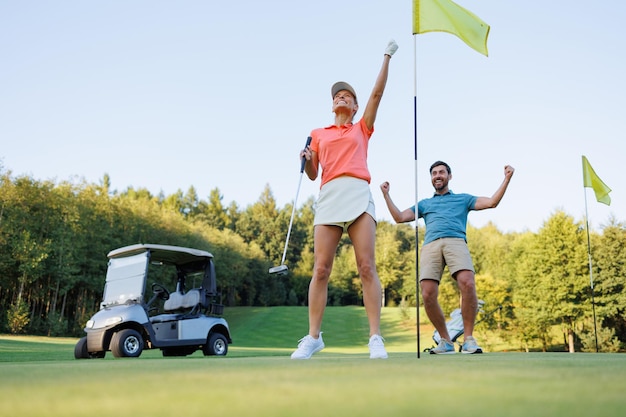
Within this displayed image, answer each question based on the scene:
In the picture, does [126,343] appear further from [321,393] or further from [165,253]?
[321,393]

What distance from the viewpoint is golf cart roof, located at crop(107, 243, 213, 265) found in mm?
9102

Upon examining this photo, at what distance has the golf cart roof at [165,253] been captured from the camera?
9102 mm

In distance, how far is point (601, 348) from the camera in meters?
23.2

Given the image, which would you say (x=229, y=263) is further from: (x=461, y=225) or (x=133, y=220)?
(x=461, y=225)

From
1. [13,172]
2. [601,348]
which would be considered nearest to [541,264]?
[601,348]

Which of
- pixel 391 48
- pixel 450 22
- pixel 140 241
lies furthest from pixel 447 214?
pixel 140 241

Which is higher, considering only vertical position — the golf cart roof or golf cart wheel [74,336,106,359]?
the golf cart roof

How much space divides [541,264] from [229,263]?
71.1ft

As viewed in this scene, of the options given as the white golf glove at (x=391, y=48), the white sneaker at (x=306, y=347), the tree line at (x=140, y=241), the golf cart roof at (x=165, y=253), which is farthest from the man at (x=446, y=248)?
the tree line at (x=140, y=241)

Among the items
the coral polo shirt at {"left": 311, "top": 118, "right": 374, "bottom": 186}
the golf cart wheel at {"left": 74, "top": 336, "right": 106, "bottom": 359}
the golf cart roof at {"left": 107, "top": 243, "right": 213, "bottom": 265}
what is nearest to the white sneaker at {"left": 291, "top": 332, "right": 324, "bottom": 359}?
the coral polo shirt at {"left": 311, "top": 118, "right": 374, "bottom": 186}

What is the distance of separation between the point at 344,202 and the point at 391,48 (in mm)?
1190

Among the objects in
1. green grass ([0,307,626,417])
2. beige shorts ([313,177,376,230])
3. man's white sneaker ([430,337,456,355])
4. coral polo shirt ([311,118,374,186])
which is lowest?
man's white sneaker ([430,337,456,355])

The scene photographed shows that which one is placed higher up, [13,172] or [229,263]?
[13,172]

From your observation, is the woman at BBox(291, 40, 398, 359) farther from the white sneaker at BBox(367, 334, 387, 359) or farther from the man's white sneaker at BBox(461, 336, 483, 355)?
the man's white sneaker at BBox(461, 336, 483, 355)
